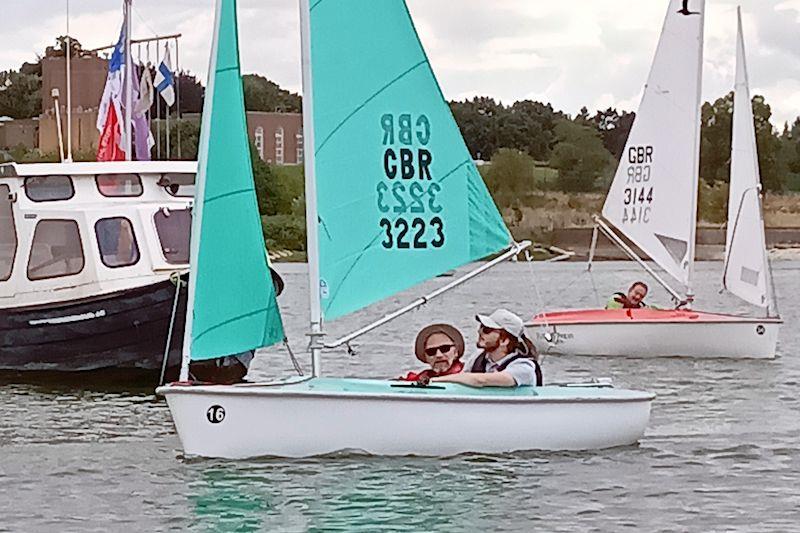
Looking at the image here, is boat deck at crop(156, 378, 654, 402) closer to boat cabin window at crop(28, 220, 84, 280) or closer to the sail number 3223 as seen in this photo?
the sail number 3223

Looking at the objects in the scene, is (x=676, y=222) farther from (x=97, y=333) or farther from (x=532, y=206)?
(x=532, y=206)

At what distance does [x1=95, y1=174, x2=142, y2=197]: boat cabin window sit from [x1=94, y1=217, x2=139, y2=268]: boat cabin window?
493 mm

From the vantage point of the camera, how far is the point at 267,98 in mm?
107188

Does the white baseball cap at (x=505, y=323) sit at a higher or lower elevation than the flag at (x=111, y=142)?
lower

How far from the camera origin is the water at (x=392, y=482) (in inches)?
526

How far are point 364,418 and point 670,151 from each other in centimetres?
1399

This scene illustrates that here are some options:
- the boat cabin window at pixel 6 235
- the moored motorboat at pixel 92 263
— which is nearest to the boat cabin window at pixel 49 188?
the moored motorboat at pixel 92 263

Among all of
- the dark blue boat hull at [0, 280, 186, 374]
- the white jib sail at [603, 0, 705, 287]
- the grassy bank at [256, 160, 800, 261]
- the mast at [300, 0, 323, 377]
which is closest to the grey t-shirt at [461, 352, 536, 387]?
the mast at [300, 0, 323, 377]

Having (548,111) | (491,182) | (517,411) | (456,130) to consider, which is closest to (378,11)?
(456,130)

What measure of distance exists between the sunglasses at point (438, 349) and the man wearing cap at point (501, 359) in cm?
24

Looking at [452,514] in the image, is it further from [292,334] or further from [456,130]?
[292,334]

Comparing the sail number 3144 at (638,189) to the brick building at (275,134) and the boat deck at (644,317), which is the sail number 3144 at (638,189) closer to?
the boat deck at (644,317)

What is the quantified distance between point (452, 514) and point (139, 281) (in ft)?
25.4

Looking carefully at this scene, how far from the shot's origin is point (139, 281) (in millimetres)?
20359
